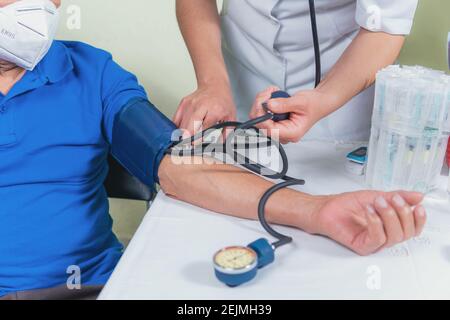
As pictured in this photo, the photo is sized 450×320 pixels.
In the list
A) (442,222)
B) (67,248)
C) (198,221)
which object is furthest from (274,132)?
(67,248)

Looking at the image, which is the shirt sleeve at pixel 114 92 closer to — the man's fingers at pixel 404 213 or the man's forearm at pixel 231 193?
the man's forearm at pixel 231 193

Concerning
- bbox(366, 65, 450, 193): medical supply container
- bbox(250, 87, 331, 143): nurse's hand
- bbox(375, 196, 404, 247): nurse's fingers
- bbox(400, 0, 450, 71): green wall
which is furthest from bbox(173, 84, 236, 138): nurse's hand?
bbox(400, 0, 450, 71): green wall

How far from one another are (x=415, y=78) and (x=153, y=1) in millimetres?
1191

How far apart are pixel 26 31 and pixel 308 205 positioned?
740 mm

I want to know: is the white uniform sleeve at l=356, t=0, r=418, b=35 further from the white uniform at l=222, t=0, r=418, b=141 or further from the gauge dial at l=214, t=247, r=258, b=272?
the gauge dial at l=214, t=247, r=258, b=272

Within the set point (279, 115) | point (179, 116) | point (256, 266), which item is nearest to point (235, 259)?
point (256, 266)

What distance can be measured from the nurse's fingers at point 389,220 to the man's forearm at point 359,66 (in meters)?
0.31

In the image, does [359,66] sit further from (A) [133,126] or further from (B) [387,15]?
(A) [133,126]

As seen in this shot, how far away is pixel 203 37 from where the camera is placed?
4.12 ft

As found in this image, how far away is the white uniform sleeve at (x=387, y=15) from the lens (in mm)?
1049

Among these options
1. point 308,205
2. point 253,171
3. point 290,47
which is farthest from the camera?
point 290,47

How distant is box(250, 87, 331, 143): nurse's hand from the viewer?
986mm

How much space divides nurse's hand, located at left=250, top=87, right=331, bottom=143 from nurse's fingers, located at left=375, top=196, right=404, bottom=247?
25 cm
